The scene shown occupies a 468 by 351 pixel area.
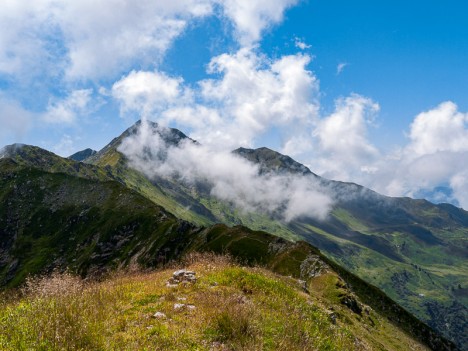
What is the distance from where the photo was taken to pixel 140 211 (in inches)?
7603

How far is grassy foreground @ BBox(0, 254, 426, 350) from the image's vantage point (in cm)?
806

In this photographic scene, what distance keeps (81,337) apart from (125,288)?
6574 mm

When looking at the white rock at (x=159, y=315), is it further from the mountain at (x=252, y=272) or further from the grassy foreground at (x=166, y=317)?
the mountain at (x=252, y=272)

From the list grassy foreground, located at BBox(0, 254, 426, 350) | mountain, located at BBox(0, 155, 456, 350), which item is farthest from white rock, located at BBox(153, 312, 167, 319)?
mountain, located at BBox(0, 155, 456, 350)

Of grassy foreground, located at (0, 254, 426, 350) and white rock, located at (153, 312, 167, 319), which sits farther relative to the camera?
white rock, located at (153, 312, 167, 319)

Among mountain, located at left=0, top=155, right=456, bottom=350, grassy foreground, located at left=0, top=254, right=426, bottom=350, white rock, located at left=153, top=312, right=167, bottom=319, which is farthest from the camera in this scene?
mountain, located at left=0, top=155, right=456, bottom=350

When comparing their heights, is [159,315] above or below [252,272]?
below

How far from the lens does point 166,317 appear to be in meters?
11.4

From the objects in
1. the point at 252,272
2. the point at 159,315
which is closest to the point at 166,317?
the point at 159,315

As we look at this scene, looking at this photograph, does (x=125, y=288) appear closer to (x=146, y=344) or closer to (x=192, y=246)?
(x=146, y=344)

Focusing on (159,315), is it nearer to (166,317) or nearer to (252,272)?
(166,317)

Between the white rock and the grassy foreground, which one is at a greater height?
the grassy foreground

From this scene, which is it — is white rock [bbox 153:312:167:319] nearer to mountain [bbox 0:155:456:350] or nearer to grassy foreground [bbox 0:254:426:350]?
grassy foreground [bbox 0:254:426:350]

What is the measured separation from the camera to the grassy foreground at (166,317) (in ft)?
26.5
